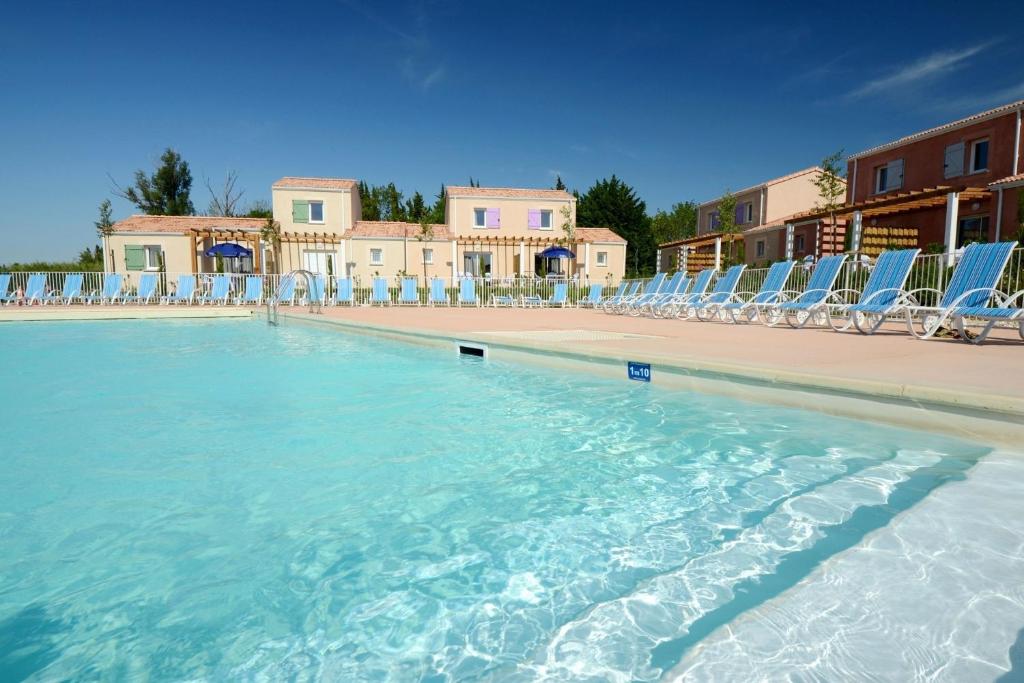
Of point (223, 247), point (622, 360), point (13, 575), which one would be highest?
point (223, 247)

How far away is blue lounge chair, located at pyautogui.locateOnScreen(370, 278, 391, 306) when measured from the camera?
1768 cm

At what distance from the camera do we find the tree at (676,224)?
1983 inches

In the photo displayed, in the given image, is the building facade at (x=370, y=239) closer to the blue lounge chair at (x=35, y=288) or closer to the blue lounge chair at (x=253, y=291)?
the blue lounge chair at (x=35, y=288)

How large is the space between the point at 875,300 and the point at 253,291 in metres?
17.6

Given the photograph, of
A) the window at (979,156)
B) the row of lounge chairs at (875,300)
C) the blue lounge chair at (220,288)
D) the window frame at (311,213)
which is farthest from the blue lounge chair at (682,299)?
the window frame at (311,213)

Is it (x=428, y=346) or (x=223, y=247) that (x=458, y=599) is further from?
(x=223, y=247)

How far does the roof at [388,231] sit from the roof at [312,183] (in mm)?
2087

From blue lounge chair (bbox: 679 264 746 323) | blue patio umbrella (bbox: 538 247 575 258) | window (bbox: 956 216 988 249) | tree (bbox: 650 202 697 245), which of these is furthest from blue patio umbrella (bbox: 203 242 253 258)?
tree (bbox: 650 202 697 245)

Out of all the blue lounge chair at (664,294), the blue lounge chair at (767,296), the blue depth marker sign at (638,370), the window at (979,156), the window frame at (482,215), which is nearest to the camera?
the blue depth marker sign at (638,370)

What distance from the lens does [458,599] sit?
1667mm

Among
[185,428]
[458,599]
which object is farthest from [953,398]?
[185,428]

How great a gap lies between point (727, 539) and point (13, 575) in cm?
258

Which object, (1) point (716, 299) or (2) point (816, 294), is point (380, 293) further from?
(2) point (816, 294)

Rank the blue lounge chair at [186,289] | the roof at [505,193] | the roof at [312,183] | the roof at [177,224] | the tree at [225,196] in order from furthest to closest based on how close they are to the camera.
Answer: the tree at [225,196], the roof at [505,193], the roof at [312,183], the roof at [177,224], the blue lounge chair at [186,289]
